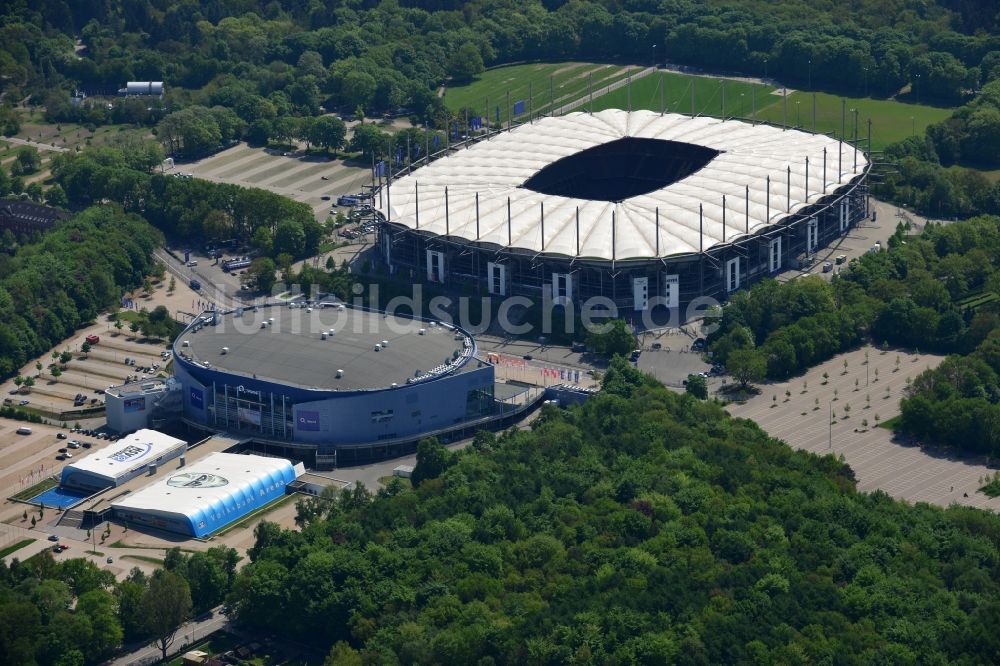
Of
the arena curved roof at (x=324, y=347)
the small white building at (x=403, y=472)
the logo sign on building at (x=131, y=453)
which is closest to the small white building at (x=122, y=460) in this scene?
the logo sign on building at (x=131, y=453)

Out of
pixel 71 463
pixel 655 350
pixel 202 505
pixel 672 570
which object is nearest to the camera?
pixel 672 570

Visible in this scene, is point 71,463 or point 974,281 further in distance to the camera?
point 974,281

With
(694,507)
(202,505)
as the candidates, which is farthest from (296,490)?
(694,507)

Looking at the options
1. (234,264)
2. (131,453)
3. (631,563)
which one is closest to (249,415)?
(131,453)

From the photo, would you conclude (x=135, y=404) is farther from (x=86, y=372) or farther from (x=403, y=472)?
(x=403, y=472)

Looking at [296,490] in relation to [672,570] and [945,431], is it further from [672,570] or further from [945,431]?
[945,431]

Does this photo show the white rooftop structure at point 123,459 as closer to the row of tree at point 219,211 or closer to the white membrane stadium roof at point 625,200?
the white membrane stadium roof at point 625,200
